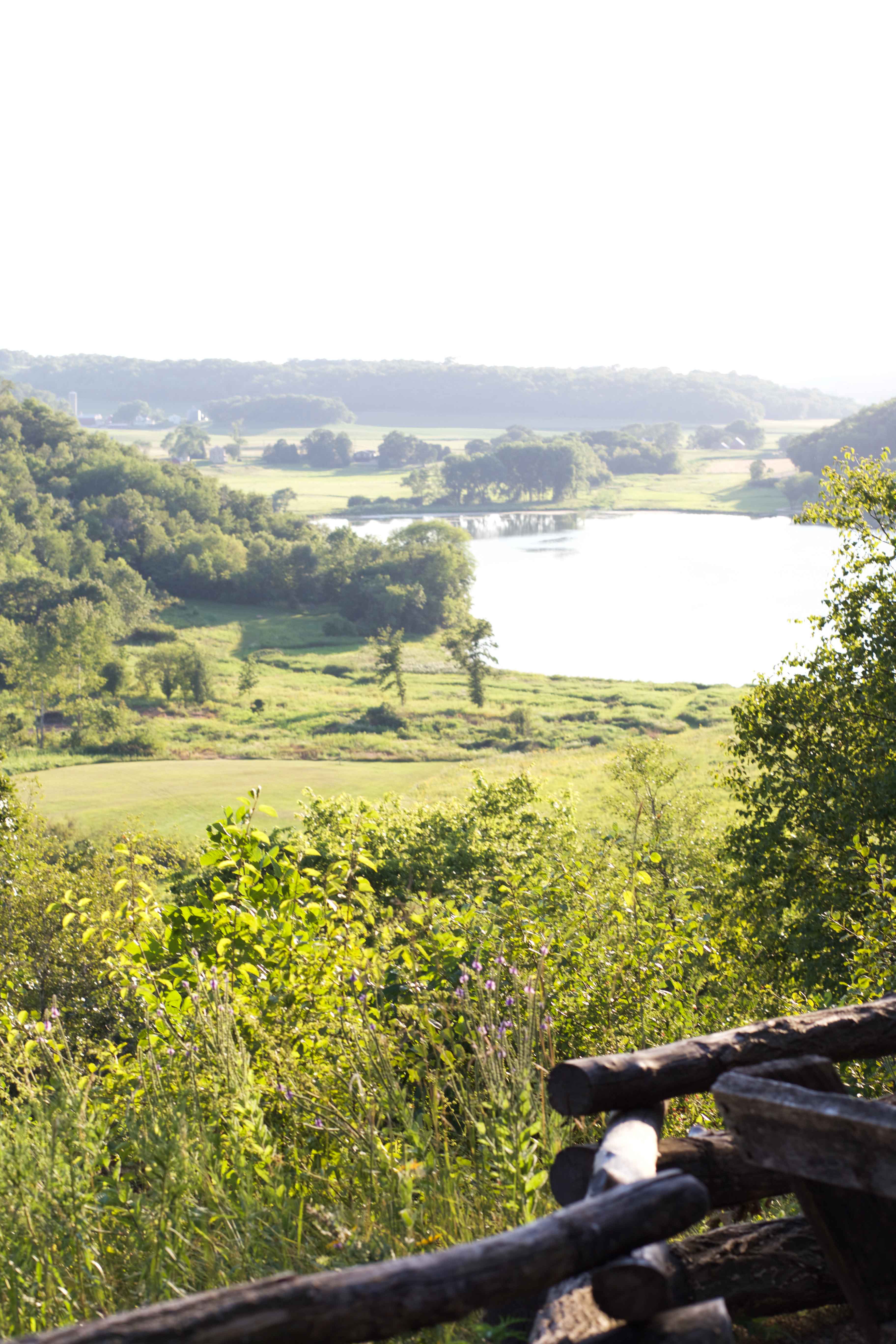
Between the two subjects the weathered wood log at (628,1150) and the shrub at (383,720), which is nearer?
the weathered wood log at (628,1150)

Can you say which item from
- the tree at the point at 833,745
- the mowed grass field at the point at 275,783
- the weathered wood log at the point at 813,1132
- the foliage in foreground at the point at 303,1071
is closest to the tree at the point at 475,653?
the mowed grass field at the point at 275,783

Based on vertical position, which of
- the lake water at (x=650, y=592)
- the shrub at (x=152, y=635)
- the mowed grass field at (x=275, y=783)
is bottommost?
the mowed grass field at (x=275, y=783)

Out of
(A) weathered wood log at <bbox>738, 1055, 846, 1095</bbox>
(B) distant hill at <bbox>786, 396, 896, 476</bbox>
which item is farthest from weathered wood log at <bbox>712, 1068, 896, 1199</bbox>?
(B) distant hill at <bbox>786, 396, 896, 476</bbox>

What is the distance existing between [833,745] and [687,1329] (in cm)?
1196

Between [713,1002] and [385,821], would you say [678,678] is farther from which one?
[713,1002]

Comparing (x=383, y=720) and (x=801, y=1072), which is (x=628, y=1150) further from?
(x=383, y=720)

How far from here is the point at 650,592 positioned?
11206cm

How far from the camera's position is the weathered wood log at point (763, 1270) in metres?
3.20

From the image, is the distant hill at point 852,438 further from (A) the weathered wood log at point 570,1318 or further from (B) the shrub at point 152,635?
(A) the weathered wood log at point 570,1318

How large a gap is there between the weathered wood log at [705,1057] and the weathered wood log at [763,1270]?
48cm

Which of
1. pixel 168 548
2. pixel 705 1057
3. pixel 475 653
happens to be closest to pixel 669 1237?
pixel 705 1057

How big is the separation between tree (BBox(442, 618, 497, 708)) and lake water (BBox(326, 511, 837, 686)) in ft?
14.3

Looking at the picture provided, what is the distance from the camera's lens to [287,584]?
111688 mm

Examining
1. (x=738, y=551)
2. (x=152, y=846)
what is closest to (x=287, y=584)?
(x=738, y=551)
